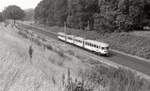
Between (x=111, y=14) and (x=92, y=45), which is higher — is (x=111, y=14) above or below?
above

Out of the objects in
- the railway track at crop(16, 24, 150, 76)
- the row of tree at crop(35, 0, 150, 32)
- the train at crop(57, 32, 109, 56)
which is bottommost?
the railway track at crop(16, 24, 150, 76)

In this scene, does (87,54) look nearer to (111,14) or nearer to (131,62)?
(131,62)

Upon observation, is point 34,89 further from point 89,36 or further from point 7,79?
point 89,36

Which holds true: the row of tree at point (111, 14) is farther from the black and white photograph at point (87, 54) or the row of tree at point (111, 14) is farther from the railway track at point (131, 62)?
the railway track at point (131, 62)

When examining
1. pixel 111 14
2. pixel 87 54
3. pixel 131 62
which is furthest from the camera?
pixel 111 14

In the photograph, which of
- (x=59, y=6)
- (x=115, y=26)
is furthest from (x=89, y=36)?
(x=59, y=6)

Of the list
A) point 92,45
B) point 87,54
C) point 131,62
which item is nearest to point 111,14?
point 92,45

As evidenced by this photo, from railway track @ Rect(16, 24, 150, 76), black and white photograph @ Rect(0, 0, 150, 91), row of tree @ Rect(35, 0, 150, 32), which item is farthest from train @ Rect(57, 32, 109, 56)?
row of tree @ Rect(35, 0, 150, 32)

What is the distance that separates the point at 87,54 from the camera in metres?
30.4

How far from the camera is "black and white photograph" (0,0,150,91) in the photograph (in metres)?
8.44

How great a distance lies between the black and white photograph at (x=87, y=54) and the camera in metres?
8.44

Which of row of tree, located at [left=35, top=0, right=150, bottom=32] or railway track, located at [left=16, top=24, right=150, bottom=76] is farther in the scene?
→ row of tree, located at [left=35, top=0, right=150, bottom=32]

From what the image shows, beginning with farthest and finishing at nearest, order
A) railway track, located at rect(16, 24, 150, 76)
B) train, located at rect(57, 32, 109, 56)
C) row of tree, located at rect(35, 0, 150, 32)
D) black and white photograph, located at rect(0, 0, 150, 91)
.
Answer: row of tree, located at rect(35, 0, 150, 32), train, located at rect(57, 32, 109, 56), railway track, located at rect(16, 24, 150, 76), black and white photograph, located at rect(0, 0, 150, 91)

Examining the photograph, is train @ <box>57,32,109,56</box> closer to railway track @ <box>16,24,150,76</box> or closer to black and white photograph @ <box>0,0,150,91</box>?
black and white photograph @ <box>0,0,150,91</box>
